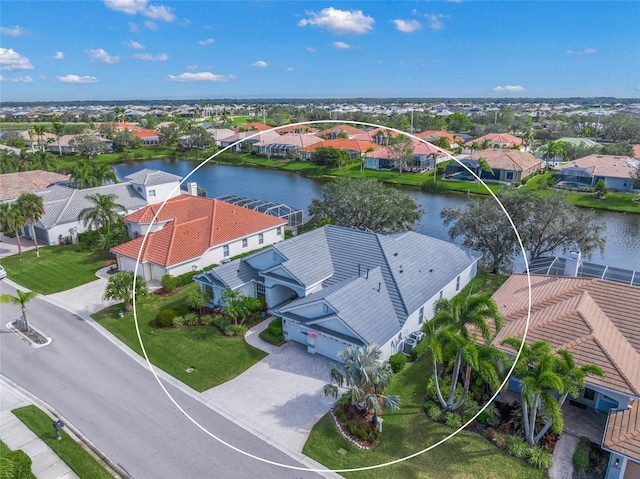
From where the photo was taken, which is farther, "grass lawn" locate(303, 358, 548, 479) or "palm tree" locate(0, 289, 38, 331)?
"palm tree" locate(0, 289, 38, 331)

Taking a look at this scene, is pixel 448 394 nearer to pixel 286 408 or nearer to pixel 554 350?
pixel 554 350

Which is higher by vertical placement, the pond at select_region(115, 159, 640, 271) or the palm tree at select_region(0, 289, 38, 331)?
the palm tree at select_region(0, 289, 38, 331)

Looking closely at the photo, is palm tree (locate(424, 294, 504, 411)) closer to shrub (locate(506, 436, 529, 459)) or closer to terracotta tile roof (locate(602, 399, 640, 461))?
shrub (locate(506, 436, 529, 459))

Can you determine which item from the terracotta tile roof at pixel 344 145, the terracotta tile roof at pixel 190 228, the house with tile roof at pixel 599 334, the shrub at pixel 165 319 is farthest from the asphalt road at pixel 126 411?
the terracotta tile roof at pixel 344 145

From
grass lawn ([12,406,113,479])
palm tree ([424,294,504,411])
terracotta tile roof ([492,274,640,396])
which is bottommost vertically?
grass lawn ([12,406,113,479])

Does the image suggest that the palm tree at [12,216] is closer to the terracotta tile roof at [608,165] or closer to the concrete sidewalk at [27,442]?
the concrete sidewalk at [27,442]

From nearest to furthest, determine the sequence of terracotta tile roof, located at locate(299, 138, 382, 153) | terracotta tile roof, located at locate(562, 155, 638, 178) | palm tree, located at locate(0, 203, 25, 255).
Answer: palm tree, located at locate(0, 203, 25, 255) → terracotta tile roof, located at locate(562, 155, 638, 178) → terracotta tile roof, located at locate(299, 138, 382, 153)

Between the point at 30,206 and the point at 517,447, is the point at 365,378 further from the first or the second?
the point at 30,206

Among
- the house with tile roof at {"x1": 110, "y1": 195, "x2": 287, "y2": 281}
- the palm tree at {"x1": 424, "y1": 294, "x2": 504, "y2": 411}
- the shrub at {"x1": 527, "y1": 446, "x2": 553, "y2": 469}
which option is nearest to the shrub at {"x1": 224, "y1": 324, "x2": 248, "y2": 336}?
the house with tile roof at {"x1": 110, "y1": 195, "x2": 287, "y2": 281}

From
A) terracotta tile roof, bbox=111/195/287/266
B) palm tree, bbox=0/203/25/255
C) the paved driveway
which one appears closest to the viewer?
the paved driveway
